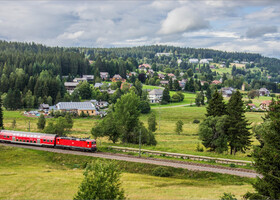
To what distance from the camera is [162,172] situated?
1555 inches

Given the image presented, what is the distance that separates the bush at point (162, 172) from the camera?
39375mm

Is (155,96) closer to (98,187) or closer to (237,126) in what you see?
(237,126)

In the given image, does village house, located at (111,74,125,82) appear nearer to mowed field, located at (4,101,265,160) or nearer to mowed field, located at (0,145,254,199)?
mowed field, located at (4,101,265,160)

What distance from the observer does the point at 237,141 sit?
48.5m

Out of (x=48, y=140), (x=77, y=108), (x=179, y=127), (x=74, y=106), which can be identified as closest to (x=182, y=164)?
(x=48, y=140)

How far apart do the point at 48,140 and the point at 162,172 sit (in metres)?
25.8

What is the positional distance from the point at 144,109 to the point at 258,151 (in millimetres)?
94622

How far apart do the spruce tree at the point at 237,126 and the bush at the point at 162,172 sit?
1509cm

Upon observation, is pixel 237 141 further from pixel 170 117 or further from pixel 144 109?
pixel 144 109

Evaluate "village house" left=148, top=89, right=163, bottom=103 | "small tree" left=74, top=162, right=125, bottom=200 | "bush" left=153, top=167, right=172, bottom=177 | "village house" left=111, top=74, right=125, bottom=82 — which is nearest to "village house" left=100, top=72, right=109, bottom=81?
"village house" left=111, top=74, right=125, bottom=82

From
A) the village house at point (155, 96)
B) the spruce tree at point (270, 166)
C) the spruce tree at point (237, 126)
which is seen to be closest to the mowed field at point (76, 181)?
the spruce tree at point (270, 166)

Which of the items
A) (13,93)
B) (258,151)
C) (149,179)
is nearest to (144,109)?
(13,93)

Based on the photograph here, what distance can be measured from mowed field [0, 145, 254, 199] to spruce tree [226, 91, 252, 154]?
40.5ft

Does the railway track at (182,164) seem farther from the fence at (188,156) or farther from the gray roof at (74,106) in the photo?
the gray roof at (74,106)
